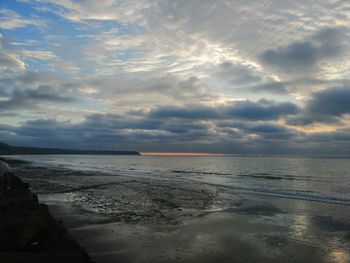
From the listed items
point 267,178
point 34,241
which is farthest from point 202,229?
point 267,178

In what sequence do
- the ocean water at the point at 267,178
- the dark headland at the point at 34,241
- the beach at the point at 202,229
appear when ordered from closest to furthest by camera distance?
the dark headland at the point at 34,241 → the beach at the point at 202,229 → the ocean water at the point at 267,178

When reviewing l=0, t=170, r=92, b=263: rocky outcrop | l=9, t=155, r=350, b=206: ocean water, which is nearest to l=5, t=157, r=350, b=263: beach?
l=0, t=170, r=92, b=263: rocky outcrop

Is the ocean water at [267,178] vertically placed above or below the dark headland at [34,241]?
below

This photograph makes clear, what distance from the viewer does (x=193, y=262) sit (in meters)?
9.91

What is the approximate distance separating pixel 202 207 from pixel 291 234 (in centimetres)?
723

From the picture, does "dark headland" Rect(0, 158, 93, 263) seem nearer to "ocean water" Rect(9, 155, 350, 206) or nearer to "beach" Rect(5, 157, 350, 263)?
"beach" Rect(5, 157, 350, 263)

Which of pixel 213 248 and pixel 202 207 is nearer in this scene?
pixel 213 248

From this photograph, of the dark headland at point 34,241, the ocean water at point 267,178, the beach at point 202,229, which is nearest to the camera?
the dark headland at point 34,241

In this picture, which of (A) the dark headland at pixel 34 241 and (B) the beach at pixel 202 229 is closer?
(A) the dark headland at pixel 34 241

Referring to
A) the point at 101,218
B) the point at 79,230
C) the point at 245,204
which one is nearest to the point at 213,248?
the point at 79,230

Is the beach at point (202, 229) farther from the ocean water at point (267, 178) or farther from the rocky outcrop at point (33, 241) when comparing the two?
the ocean water at point (267, 178)

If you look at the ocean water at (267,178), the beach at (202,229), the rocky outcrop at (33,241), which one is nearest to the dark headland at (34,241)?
the rocky outcrop at (33,241)

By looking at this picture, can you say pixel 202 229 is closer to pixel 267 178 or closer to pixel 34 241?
pixel 34 241

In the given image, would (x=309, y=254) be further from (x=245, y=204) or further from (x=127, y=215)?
(x=245, y=204)
